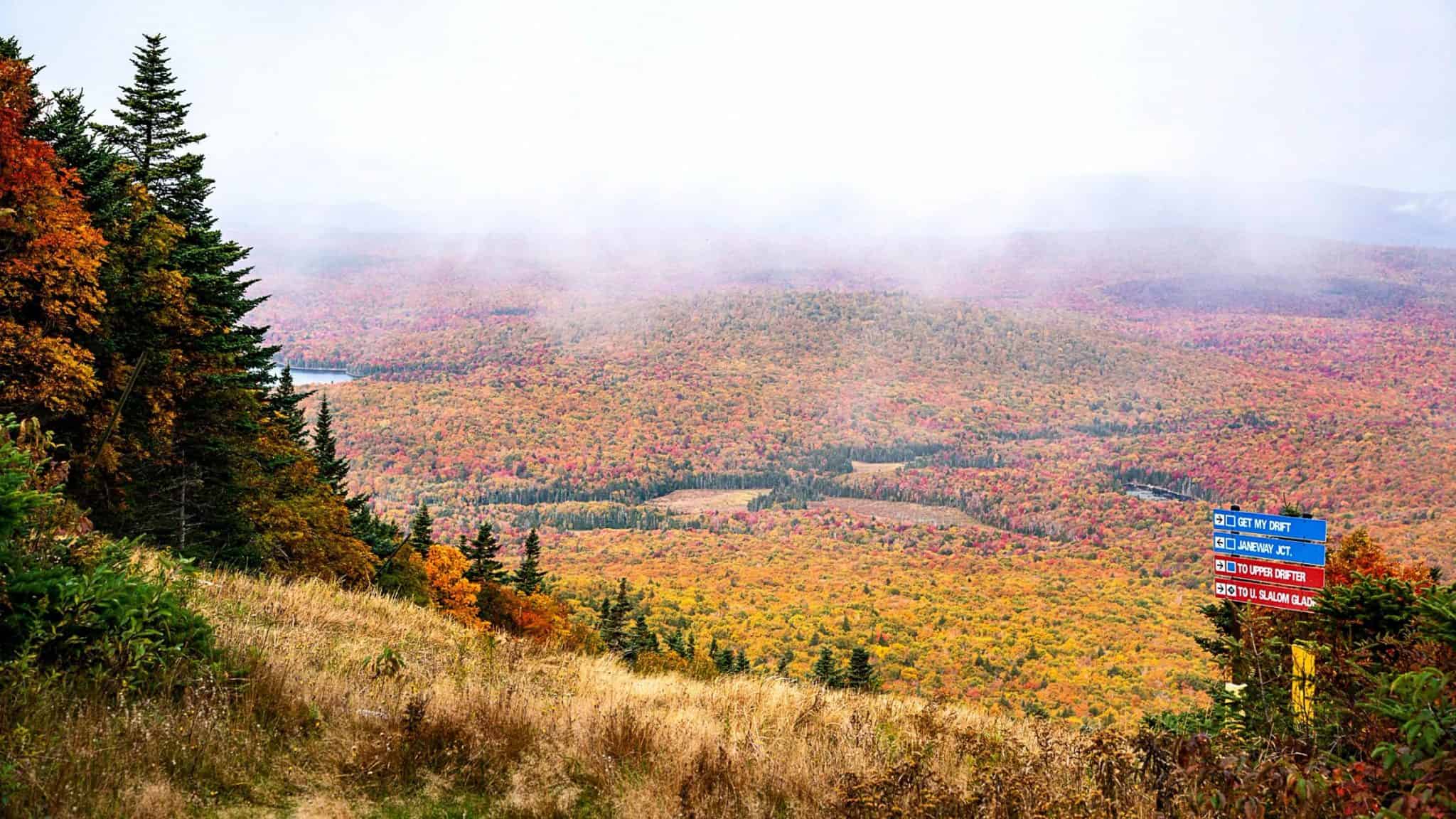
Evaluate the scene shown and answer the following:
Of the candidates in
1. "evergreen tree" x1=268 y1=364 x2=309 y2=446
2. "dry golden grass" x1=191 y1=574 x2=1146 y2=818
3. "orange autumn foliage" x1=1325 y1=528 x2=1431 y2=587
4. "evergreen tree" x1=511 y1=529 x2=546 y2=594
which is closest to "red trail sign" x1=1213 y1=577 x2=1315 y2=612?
"dry golden grass" x1=191 y1=574 x2=1146 y2=818

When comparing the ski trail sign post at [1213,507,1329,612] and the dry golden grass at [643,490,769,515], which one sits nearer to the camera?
the ski trail sign post at [1213,507,1329,612]

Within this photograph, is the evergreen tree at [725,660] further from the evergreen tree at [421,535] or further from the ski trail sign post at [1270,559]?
the ski trail sign post at [1270,559]

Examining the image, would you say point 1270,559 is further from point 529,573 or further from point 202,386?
point 529,573

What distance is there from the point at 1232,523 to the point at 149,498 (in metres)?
20.1

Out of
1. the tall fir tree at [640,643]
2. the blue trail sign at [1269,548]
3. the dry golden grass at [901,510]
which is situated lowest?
the dry golden grass at [901,510]

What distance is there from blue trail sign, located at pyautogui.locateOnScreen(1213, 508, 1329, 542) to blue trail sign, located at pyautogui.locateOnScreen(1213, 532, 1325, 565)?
0.21 ft

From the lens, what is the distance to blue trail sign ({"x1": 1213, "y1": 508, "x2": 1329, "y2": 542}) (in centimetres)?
813

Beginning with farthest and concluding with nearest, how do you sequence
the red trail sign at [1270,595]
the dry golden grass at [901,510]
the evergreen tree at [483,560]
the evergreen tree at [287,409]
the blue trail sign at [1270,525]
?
the dry golden grass at [901,510] → the evergreen tree at [483,560] → the evergreen tree at [287,409] → the blue trail sign at [1270,525] → the red trail sign at [1270,595]

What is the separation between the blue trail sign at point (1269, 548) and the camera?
7984 millimetres

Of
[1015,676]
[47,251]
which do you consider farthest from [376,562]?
[1015,676]

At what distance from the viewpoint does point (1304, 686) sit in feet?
15.8

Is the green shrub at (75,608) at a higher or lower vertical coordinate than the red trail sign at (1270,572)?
higher

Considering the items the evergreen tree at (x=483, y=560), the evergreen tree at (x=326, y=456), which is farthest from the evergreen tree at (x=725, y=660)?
the evergreen tree at (x=326, y=456)

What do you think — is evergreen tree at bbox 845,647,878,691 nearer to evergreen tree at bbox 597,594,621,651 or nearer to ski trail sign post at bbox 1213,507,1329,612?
evergreen tree at bbox 597,594,621,651
